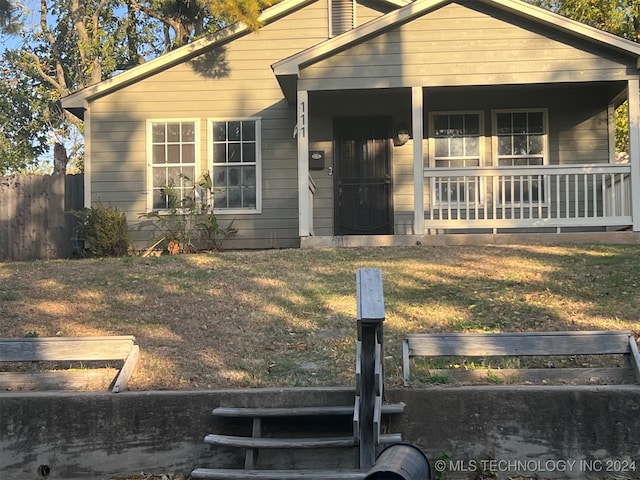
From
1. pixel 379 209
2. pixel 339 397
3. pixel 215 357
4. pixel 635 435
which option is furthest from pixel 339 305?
pixel 379 209

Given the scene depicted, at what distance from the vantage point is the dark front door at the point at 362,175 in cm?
1185

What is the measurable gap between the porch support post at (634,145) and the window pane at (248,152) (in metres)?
6.45

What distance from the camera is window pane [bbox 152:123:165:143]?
1191 centimetres

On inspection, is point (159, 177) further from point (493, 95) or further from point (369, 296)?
point (369, 296)

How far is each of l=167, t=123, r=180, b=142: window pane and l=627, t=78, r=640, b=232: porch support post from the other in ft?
25.8

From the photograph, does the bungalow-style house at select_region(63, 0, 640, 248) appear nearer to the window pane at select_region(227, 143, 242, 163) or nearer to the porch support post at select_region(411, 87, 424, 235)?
the window pane at select_region(227, 143, 242, 163)

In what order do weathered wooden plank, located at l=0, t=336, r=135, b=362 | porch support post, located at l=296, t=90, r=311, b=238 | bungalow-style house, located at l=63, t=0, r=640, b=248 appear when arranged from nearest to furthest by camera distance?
weathered wooden plank, located at l=0, t=336, r=135, b=362 < porch support post, located at l=296, t=90, r=311, b=238 < bungalow-style house, located at l=63, t=0, r=640, b=248

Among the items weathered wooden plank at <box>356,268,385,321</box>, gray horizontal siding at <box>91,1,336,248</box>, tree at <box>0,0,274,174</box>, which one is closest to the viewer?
weathered wooden plank at <box>356,268,385,321</box>

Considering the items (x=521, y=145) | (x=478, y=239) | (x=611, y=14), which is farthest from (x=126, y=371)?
(x=611, y=14)

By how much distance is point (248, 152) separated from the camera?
466 inches

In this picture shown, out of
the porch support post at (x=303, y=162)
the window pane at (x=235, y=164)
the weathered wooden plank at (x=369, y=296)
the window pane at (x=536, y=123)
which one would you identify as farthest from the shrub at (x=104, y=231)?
the weathered wooden plank at (x=369, y=296)

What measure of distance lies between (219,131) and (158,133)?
117cm

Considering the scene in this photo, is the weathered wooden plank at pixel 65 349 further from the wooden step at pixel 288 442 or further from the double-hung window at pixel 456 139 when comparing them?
the double-hung window at pixel 456 139

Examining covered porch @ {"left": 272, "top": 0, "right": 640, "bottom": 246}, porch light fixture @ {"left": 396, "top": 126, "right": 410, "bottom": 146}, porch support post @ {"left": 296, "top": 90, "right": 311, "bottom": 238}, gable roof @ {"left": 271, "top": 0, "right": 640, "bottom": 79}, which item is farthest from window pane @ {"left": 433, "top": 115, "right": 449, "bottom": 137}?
porch support post @ {"left": 296, "top": 90, "right": 311, "bottom": 238}
